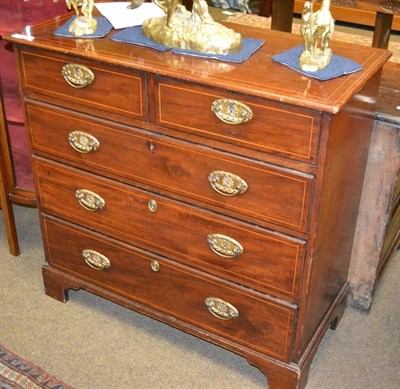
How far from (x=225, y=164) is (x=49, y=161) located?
0.69m

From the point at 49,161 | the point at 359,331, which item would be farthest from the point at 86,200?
the point at 359,331

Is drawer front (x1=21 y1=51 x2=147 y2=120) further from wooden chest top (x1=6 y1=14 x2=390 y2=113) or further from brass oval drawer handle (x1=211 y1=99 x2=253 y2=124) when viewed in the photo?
brass oval drawer handle (x1=211 y1=99 x2=253 y2=124)

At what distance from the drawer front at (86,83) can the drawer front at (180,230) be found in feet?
0.85

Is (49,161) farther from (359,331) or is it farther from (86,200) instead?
(359,331)

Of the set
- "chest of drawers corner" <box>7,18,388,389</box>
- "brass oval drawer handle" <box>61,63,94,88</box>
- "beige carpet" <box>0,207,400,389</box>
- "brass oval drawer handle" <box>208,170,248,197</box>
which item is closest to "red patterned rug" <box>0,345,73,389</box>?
"beige carpet" <box>0,207,400,389</box>

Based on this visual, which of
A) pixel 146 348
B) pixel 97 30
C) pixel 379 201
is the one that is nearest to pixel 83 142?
pixel 97 30

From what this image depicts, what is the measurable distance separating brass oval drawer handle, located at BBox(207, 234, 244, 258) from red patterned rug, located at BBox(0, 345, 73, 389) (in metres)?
0.68

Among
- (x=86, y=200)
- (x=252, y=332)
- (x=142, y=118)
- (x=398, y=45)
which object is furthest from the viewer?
(x=398, y=45)

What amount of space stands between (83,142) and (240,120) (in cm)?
58

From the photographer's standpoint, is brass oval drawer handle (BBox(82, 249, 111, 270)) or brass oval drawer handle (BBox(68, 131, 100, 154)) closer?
brass oval drawer handle (BBox(68, 131, 100, 154))

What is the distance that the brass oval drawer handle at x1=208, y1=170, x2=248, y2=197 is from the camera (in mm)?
1697

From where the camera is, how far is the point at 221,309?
6.42 feet

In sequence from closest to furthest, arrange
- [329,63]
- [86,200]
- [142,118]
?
1. [329,63]
2. [142,118]
3. [86,200]

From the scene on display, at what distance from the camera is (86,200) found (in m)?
2.07
